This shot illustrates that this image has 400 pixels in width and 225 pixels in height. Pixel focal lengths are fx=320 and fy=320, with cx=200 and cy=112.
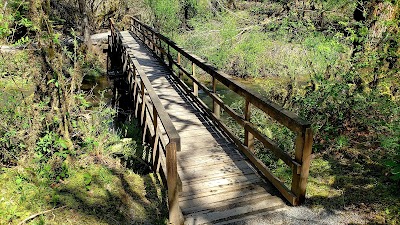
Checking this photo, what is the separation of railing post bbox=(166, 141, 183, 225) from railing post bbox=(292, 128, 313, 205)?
1.30m

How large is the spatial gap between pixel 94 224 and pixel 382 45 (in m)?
5.21

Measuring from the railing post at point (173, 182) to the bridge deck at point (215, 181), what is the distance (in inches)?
5.8

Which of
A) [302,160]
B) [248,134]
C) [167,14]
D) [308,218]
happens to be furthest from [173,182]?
[167,14]

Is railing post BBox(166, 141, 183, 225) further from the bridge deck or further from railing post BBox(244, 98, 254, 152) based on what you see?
railing post BBox(244, 98, 254, 152)

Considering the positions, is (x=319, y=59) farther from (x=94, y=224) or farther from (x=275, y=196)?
(x=94, y=224)

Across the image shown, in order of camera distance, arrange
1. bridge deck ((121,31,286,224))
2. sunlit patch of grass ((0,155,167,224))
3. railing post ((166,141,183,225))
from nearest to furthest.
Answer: railing post ((166,141,183,225)) < bridge deck ((121,31,286,224)) < sunlit patch of grass ((0,155,167,224))

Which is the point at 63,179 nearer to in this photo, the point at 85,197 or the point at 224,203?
the point at 85,197

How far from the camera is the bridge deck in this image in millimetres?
3529

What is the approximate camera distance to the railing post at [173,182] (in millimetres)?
3150

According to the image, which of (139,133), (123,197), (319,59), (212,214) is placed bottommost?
(139,133)

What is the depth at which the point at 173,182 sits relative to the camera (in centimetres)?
326

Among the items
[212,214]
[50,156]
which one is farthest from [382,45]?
[50,156]

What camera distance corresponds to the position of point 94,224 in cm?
378

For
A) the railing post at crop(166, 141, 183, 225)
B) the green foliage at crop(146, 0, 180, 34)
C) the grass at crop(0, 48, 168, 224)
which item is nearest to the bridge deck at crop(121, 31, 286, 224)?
the railing post at crop(166, 141, 183, 225)
